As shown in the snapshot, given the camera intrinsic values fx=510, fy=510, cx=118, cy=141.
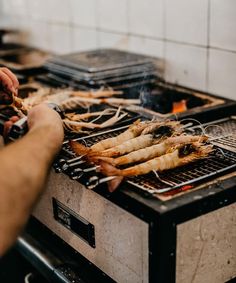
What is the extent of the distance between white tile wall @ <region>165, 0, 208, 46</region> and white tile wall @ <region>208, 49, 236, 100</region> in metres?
0.11

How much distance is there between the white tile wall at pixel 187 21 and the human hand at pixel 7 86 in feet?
3.14

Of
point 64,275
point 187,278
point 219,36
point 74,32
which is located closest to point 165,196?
point 187,278

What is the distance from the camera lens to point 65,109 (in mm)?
2295

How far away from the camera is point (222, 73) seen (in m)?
2.38

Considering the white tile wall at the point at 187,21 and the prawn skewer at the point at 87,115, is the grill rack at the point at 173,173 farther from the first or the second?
the white tile wall at the point at 187,21

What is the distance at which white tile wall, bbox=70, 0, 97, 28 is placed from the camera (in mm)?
3230

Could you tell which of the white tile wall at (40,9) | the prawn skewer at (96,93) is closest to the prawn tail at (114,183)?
the prawn skewer at (96,93)

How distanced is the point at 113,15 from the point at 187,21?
0.68 metres

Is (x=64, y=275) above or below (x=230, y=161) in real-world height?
below

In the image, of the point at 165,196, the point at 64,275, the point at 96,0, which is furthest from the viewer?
the point at 96,0

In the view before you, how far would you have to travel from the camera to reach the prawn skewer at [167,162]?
1559 millimetres

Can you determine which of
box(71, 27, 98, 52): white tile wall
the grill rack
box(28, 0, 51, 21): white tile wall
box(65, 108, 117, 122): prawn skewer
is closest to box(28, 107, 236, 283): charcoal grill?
the grill rack

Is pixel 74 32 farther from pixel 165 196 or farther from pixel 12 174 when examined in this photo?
pixel 12 174

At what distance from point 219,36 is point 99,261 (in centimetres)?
118
